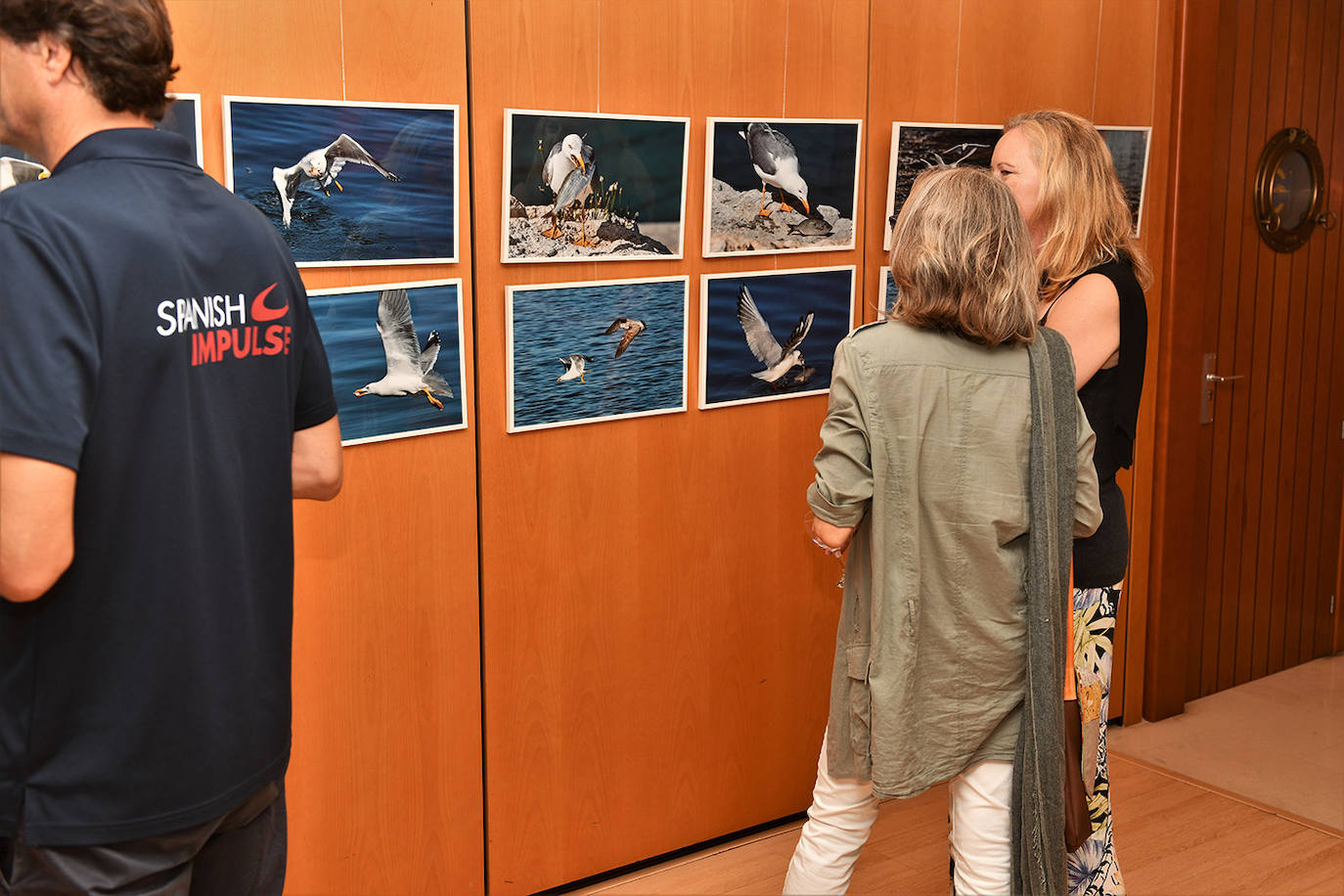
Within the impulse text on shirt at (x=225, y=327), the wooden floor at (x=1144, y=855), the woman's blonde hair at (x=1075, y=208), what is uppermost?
the woman's blonde hair at (x=1075, y=208)

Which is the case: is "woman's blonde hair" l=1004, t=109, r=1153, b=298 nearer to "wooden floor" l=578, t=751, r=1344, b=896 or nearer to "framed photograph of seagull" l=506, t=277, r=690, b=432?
"framed photograph of seagull" l=506, t=277, r=690, b=432

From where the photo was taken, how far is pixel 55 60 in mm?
1461

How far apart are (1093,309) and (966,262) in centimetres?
55

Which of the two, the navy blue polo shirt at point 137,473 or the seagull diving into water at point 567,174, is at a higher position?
the seagull diving into water at point 567,174

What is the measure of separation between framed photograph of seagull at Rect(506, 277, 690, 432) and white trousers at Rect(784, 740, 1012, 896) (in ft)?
3.40

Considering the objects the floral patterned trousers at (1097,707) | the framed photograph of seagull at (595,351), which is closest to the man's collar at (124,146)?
the framed photograph of seagull at (595,351)

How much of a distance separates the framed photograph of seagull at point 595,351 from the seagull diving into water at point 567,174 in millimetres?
168

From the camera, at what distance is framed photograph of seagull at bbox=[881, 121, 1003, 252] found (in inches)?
134

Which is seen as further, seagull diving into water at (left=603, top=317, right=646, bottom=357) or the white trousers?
seagull diving into water at (left=603, top=317, right=646, bottom=357)

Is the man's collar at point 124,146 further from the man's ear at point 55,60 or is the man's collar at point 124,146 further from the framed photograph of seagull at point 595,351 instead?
the framed photograph of seagull at point 595,351

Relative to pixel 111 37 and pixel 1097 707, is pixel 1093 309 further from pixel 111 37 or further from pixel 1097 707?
pixel 111 37

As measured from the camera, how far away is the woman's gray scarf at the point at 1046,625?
2176mm

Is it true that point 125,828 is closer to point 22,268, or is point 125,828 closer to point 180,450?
point 180,450

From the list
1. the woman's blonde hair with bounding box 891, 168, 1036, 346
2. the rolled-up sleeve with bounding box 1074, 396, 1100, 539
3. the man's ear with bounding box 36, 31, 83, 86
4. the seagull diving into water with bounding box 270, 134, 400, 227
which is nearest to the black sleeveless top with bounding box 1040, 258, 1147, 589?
the rolled-up sleeve with bounding box 1074, 396, 1100, 539
